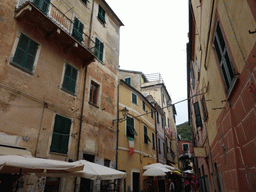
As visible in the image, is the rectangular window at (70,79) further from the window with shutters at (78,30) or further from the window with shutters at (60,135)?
the window with shutters at (78,30)

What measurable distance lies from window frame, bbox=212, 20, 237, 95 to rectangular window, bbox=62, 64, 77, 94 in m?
7.05

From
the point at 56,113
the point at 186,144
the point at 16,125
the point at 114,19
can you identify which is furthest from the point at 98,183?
the point at 186,144

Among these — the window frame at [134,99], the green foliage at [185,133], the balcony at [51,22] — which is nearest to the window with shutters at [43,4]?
the balcony at [51,22]

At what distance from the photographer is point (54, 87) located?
338 inches

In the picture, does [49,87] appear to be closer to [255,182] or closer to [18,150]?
[18,150]

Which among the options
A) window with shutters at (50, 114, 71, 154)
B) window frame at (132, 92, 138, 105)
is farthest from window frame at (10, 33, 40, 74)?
window frame at (132, 92, 138, 105)

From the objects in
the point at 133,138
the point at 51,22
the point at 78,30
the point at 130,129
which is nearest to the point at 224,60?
the point at 51,22

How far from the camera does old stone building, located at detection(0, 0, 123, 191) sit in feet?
22.8

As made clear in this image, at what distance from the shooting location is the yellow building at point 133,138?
12.8 metres

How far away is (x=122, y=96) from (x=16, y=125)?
870 centimetres

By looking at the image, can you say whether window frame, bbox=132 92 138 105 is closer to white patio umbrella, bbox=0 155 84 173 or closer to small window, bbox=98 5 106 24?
small window, bbox=98 5 106 24

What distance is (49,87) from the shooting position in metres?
8.34

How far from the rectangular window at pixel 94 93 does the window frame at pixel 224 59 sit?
25.4 feet

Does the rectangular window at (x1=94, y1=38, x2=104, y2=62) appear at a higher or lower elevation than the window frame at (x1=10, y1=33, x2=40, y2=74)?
higher
